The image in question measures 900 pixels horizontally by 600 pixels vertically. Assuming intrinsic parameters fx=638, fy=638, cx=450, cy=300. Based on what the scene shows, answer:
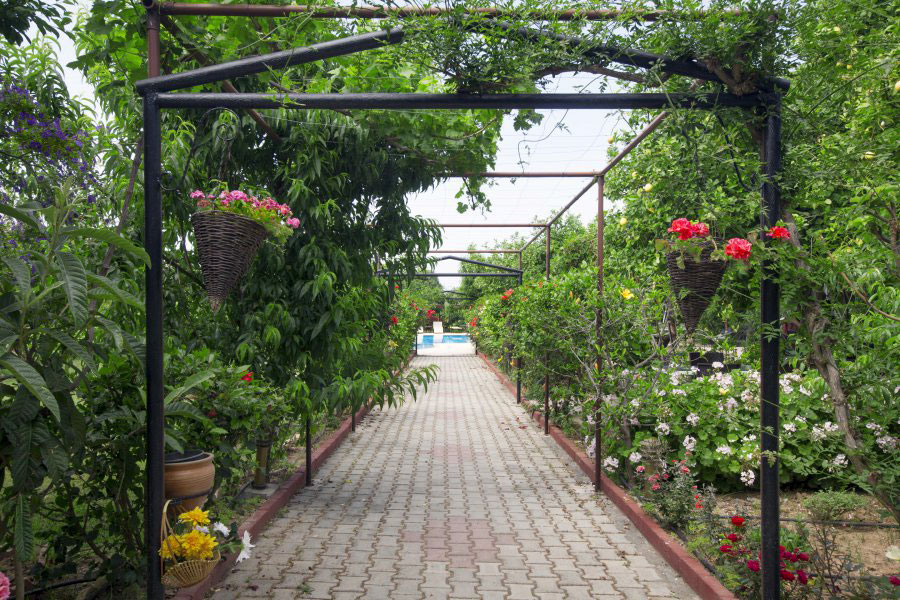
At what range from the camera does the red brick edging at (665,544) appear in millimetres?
3354

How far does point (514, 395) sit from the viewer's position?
12742 millimetres

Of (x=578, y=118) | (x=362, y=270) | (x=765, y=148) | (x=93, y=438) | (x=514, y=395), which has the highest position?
(x=578, y=118)

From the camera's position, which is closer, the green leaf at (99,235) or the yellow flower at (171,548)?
the green leaf at (99,235)

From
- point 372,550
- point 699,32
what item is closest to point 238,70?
point 699,32

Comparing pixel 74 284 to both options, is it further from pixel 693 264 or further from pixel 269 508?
pixel 269 508

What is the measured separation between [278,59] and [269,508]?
3.32 m

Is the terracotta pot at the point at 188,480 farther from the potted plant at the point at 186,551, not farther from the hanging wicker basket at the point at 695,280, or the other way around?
the hanging wicker basket at the point at 695,280

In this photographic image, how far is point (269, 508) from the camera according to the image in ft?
15.7

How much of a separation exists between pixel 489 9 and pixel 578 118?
117 cm

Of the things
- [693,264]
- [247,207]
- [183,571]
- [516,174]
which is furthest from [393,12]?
[516,174]

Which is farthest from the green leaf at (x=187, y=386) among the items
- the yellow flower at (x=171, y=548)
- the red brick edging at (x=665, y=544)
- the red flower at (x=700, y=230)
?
the red brick edging at (x=665, y=544)

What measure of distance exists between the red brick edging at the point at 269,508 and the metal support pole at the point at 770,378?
8.75 ft

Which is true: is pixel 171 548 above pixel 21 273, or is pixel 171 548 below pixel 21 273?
below

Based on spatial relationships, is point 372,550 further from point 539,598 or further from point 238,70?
point 238,70
